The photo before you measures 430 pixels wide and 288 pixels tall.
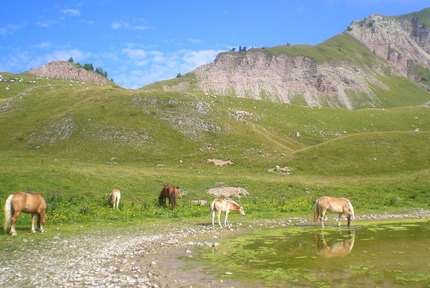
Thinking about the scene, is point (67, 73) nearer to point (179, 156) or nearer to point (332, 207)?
point (179, 156)

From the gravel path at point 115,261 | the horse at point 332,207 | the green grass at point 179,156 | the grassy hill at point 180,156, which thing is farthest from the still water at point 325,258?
the grassy hill at point 180,156

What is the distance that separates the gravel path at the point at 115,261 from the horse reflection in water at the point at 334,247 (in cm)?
479

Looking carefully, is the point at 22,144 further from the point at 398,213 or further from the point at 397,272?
the point at 397,272

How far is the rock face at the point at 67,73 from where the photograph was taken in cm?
17412

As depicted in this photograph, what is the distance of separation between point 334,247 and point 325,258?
2.33 metres

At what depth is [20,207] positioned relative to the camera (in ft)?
61.3

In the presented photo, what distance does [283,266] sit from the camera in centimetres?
1288

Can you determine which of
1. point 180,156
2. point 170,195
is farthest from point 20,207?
point 180,156

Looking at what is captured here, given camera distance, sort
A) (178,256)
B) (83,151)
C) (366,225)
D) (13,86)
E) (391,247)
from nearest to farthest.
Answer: (178,256), (391,247), (366,225), (83,151), (13,86)

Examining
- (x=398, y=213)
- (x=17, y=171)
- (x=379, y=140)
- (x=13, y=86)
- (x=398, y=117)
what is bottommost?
(x=398, y=213)

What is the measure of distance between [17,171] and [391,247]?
32.2 metres

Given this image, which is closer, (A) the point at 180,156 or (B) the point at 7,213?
(B) the point at 7,213

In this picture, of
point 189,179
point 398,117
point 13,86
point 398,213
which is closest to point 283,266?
point 398,213

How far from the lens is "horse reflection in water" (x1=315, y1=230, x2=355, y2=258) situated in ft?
48.7
